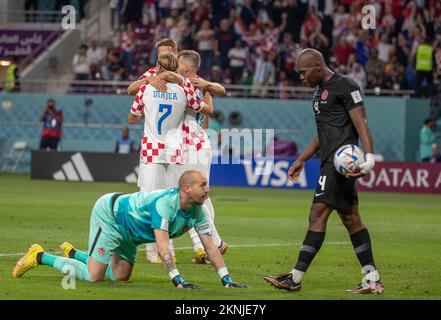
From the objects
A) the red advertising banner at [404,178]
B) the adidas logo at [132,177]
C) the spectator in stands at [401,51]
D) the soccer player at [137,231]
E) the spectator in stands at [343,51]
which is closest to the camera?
the soccer player at [137,231]

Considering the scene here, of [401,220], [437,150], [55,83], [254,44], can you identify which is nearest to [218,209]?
[401,220]

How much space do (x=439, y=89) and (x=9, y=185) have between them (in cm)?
1307

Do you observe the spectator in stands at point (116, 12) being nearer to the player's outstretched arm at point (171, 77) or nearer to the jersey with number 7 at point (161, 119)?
the jersey with number 7 at point (161, 119)

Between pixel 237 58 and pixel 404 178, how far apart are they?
25.2 ft

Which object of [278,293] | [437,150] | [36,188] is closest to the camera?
[278,293]

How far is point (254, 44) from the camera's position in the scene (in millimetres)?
35656

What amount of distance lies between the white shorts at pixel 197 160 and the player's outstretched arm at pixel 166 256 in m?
3.15

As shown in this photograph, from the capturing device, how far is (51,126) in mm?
35250

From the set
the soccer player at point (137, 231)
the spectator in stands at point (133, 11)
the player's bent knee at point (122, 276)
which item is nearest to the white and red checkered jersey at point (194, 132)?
the soccer player at point (137, 231)

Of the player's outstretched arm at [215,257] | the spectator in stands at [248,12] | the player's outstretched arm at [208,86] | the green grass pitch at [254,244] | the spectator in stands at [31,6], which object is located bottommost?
the green grass pitch at [254,244]

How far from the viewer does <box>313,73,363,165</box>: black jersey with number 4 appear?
1100 centimetres

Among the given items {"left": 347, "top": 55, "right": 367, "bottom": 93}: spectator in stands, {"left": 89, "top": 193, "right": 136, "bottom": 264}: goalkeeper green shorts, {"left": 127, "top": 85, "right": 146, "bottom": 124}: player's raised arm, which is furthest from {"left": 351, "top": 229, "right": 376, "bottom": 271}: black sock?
{"left": 347, "top": 55, "right": 367, "bottom": 93}: spectator in stands

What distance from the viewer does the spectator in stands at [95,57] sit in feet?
121
